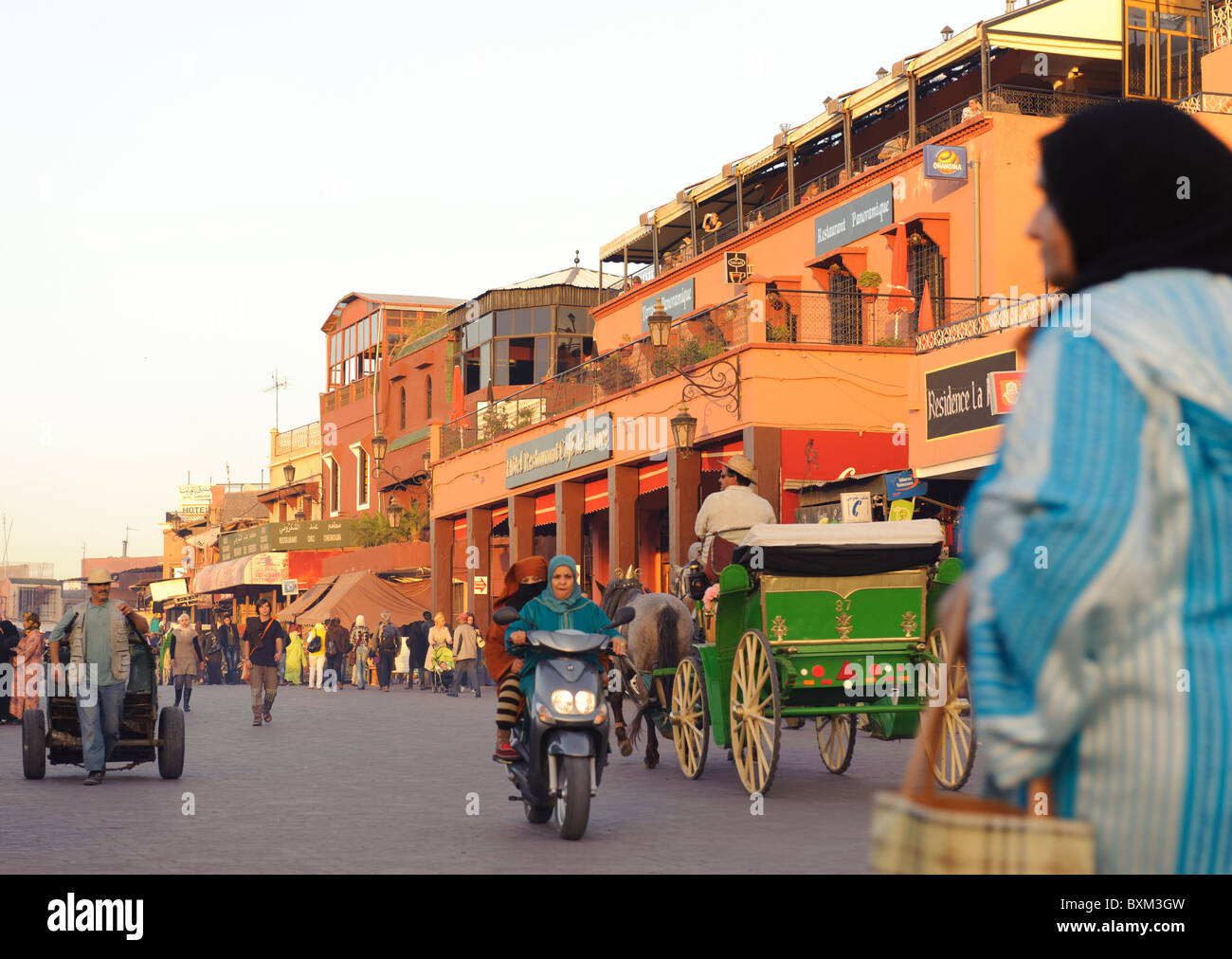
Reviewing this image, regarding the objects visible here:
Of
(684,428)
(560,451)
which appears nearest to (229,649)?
(560,451)

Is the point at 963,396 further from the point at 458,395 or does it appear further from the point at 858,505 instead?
the point at 458,395

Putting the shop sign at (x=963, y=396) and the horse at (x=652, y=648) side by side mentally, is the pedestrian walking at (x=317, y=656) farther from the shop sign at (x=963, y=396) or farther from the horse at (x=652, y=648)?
the horse at (x=652, y=648)

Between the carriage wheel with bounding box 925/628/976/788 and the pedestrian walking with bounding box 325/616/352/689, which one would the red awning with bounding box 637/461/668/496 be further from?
the carriage wheel with bounding box 925/628/976/788

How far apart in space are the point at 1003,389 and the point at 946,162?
22.9ft

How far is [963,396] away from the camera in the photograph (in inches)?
919

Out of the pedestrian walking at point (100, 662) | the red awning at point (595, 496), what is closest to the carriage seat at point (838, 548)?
the pedestrian walking at point (100, 662)

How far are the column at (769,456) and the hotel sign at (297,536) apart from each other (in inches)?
1345

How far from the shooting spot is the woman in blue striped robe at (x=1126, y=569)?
2.11 m

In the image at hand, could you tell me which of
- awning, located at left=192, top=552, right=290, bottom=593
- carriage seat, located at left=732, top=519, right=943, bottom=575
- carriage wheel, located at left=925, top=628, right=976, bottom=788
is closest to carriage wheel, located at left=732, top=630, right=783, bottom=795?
carriage seat, located at left=732, top=519, right=943, bottom=575

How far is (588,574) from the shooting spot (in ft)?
139

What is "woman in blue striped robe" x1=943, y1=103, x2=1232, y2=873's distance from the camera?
6.91ft

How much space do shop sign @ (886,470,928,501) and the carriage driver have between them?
1117 cm
